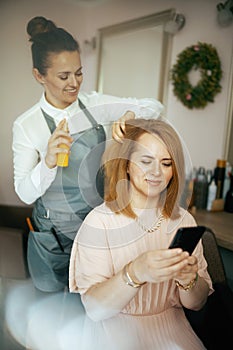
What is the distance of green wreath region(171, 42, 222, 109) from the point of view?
708 mm

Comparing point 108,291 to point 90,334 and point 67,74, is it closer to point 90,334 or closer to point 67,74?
point 90,334

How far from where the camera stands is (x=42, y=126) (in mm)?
662

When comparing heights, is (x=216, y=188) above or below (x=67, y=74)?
below

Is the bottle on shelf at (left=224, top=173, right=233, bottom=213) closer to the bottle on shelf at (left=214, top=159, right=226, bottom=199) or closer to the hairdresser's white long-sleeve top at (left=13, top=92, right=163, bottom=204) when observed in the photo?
the bottle on shelf at (left=214, top=159, right=226, bottom=199)

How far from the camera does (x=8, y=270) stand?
76 centimetres

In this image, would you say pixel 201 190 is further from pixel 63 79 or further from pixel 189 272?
pixel 63 79

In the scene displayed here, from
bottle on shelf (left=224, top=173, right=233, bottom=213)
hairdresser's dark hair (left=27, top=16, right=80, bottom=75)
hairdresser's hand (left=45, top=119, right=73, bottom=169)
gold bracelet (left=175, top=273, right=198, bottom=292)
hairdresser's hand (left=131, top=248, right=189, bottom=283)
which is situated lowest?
gold bracelet (left=175, top=273, right=198, bottom=292)

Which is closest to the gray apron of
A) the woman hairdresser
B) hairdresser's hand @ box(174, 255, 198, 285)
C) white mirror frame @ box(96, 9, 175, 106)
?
the woman hairdresser

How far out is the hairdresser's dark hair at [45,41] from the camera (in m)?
0.66

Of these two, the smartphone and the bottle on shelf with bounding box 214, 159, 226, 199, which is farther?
the bottle on shelf with bounding box 214, 159, 226, 199

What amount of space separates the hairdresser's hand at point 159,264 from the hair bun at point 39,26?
1.54 feet

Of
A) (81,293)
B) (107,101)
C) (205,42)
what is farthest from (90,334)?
(205,42)

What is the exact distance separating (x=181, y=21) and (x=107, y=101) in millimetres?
222

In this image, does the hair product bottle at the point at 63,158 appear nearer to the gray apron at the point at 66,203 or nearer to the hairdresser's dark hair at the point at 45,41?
the gray apron at the point at 66,203
